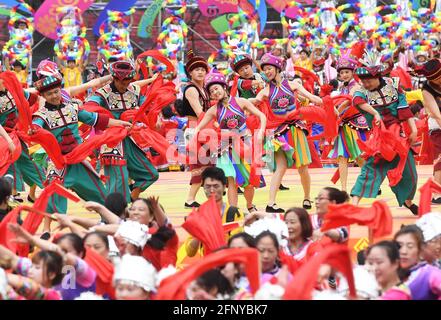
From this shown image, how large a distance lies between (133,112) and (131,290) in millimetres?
5048

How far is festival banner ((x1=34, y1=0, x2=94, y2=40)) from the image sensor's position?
20359 millimetres

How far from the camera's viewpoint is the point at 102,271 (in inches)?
268

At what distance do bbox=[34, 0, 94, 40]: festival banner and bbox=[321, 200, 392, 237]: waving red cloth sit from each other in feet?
45.3

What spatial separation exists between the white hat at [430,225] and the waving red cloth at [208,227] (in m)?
1.27

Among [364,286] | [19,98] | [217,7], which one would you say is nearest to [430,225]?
[364,286]

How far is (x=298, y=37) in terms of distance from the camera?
64.4ft

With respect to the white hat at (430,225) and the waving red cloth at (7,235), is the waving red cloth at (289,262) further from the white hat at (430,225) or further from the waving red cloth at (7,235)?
the waving red cloth at (7,235)

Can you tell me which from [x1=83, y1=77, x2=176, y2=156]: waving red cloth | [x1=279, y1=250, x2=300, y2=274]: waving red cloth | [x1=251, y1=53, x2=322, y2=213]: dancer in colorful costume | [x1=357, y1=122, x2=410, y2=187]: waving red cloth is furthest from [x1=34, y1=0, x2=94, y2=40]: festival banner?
[x1=279, y1=250, x2=300, y2=274]: waving red cloth

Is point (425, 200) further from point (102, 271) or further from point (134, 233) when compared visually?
point (102, 271)

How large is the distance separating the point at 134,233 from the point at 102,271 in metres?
0.56

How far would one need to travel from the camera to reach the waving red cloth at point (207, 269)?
5.98 meters

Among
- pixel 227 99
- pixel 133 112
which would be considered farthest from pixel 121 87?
pixel 227 99

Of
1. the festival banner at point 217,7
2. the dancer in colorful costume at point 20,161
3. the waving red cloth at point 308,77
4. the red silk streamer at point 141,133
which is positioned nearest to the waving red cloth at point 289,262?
the red silk streamer at point 141,133
